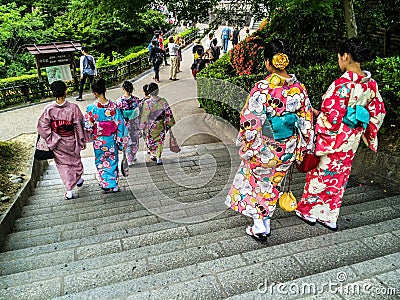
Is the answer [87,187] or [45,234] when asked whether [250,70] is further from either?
[45,234]

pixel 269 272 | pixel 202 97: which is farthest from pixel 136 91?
pixel 269 272

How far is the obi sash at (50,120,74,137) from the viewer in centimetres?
496

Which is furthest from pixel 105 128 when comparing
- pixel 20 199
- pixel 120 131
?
pixel 20 199

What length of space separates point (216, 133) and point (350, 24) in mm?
4276

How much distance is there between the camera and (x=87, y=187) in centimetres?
594

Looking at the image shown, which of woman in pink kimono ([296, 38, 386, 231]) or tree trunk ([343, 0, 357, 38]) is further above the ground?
tree trunk ([343, 0, 357, 38])

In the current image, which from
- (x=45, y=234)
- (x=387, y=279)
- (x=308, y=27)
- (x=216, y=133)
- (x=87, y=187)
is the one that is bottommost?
(x=216, y=133)

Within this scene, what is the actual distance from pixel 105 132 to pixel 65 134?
0.56 meters

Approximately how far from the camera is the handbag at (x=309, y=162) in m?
3.54

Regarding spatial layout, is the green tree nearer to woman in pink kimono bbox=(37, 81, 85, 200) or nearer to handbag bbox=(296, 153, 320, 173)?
woman in pink kimono bbox=(37, 81, 85, 200)

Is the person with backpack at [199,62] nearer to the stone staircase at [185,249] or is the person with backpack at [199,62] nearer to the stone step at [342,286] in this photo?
the stone staircase at [185,249]

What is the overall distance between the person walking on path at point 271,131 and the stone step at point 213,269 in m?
0.49

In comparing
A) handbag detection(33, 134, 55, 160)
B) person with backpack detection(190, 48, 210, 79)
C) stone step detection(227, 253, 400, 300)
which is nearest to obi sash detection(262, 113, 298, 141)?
stone step detection(227, 253, 400, 300)

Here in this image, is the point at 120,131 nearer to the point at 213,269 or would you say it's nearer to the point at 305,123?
the point at 305,123
